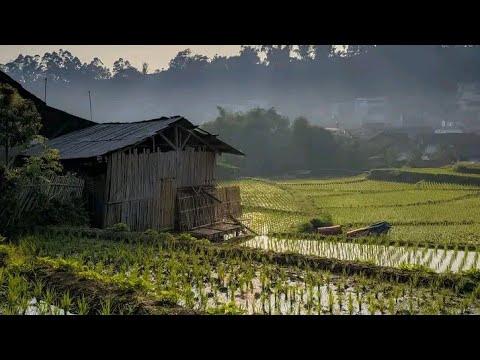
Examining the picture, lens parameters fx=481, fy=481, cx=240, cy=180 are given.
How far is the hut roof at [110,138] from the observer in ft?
44.3

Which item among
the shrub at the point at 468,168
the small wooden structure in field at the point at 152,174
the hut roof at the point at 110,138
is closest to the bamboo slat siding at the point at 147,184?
the small wooden structure in field at the point at 152,174

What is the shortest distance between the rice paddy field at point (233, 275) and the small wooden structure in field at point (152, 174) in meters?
2.13

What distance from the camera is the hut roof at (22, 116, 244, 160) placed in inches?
532

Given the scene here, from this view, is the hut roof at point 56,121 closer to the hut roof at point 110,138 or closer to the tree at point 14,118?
the hut roof at point 110,138

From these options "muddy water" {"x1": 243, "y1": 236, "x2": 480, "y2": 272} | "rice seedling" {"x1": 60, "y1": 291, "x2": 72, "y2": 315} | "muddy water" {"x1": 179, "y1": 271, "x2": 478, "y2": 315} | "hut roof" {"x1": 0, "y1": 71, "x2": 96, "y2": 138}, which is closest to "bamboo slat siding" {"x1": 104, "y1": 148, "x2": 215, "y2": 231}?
"muddy water" {"x1": 243, "y1": 236, "x2": 480, "y2": 272}

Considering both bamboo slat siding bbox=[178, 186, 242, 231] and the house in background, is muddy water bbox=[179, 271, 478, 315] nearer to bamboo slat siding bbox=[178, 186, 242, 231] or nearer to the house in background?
bamboo slat siding bbox=[178, 186, 242, 231]

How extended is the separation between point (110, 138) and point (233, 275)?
28.6 feet

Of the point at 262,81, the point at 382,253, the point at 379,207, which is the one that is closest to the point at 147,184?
the point at 382,253

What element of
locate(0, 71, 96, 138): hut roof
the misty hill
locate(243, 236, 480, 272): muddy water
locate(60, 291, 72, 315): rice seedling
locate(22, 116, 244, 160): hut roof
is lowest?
locate(243, 236, 480, 272): muddy water

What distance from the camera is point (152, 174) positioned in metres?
14.3
